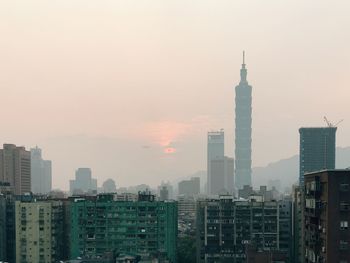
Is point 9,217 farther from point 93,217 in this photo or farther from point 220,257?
point 220,257

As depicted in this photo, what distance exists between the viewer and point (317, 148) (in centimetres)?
14062

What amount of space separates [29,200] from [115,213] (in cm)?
1038

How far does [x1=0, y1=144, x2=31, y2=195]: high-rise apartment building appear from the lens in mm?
106250

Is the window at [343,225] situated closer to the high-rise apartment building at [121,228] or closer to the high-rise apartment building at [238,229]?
the high-rise apartment building at [238,229]

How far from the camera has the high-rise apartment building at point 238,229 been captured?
49.9m

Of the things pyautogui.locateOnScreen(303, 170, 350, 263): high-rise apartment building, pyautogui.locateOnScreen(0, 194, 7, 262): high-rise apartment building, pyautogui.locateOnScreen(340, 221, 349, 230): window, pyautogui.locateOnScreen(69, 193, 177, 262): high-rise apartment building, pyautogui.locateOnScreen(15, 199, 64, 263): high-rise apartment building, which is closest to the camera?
pyautogui.locateOnScreen(303, 170, 350, 263): high-rise apartment building

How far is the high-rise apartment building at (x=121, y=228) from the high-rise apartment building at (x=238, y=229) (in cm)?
366

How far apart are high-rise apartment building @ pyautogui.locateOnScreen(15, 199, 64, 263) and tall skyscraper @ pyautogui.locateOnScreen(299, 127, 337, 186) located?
96.5m

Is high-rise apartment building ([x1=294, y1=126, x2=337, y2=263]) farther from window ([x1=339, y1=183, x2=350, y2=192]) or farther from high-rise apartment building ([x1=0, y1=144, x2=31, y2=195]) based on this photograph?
window ([x1=339, y1=183, x2=350, y2=192])

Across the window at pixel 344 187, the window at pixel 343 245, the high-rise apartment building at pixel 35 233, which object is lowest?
the high-rise apartment building at pixel 35 233

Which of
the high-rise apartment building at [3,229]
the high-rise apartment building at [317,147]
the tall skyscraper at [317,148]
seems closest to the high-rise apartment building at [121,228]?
the high-rise apartment building at [3,229]

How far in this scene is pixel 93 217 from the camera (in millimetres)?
50688

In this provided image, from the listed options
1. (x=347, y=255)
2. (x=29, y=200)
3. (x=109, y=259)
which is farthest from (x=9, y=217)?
(x=347, y=255)

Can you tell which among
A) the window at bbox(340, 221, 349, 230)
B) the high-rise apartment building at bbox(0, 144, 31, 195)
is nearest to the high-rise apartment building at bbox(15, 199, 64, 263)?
the window at bbox(340, 221, 349, 230)
